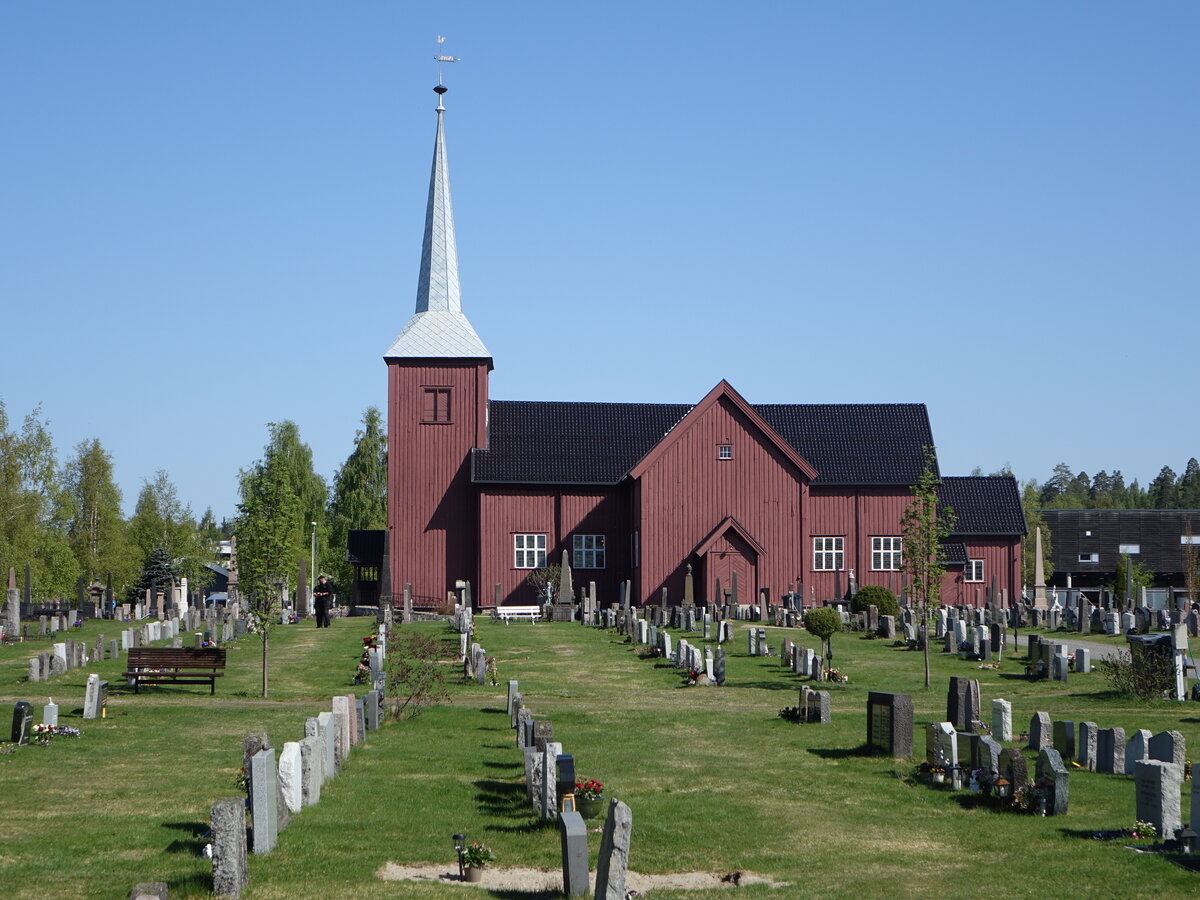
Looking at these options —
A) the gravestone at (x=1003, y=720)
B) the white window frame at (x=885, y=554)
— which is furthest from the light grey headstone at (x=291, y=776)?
the white window frame at (x=885, y=554)

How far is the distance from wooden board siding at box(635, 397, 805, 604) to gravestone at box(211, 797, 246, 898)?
4197 centimetres

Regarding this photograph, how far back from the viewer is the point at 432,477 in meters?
57.9

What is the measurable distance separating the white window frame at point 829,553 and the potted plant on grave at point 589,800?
41676 mm

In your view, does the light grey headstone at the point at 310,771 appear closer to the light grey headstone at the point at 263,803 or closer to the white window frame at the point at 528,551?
the light grey headstone at the point at 263,803

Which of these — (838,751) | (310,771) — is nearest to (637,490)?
(838,751)

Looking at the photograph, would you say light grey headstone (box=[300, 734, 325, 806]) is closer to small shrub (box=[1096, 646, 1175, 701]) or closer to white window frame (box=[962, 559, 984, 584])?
small shrub (box=[1096, 646, 1175, 701])

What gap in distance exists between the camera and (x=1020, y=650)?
127 ft

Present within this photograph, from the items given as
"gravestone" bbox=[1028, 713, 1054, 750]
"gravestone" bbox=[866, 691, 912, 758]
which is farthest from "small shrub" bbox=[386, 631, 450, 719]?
"gravestone" bbox=[1028, 713, 1054, 750]

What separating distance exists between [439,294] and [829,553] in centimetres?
1911

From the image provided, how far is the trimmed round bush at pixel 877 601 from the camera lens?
4647cm

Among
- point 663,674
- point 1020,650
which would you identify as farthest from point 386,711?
point 1020,650

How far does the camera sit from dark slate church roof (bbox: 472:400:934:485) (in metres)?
57.7

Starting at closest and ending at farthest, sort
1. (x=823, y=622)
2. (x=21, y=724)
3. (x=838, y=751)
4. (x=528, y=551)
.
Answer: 1. (x=838, y=751)
2. (x=21, y=724)
3. (x=823, y=622)
4. (x=528, y=551)

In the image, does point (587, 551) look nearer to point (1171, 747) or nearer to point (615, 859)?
point (1171, 747)
